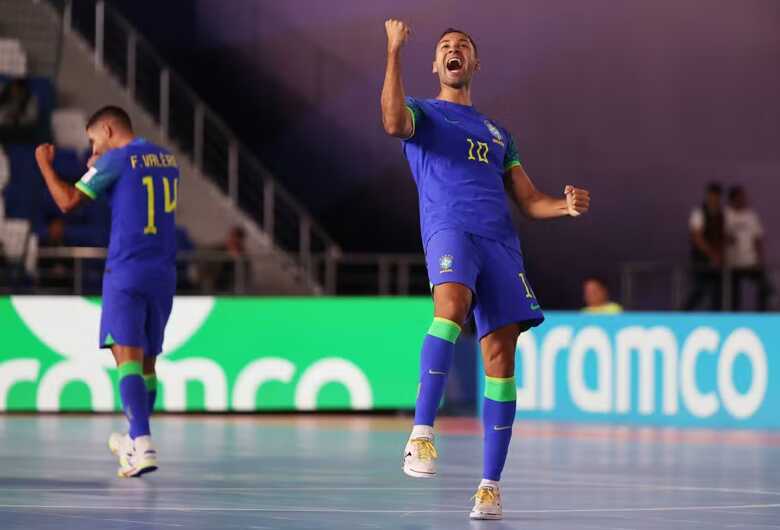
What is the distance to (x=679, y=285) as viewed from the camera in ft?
55.7

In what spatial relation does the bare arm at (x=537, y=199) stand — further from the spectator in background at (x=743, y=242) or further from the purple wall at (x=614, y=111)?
the purple wall at (x=614, y=111)

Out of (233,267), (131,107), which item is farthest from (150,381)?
(131,107)

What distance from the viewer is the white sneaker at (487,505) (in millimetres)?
6445

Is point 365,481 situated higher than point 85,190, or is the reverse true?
point 85,190

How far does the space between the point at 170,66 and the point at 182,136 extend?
1.05 metres

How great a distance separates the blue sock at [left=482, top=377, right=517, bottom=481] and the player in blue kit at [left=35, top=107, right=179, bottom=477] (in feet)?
7.72

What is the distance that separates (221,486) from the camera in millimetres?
7828

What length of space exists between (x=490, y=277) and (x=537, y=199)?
20.4 inches

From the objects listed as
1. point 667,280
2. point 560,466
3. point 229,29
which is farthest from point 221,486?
point 229,29

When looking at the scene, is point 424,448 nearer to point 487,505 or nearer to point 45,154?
point 487,505

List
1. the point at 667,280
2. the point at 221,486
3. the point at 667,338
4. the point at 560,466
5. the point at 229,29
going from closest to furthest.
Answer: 1. the point at 221,486
2. the point at 560,466
3. the point at 667,338
4. the point at 667,280
5. the point at 229,29

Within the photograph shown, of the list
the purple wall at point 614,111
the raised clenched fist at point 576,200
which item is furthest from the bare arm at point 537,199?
the purple wall at point 614,111

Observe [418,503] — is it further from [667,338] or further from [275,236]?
[275,236]

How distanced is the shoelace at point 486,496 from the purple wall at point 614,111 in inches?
504
